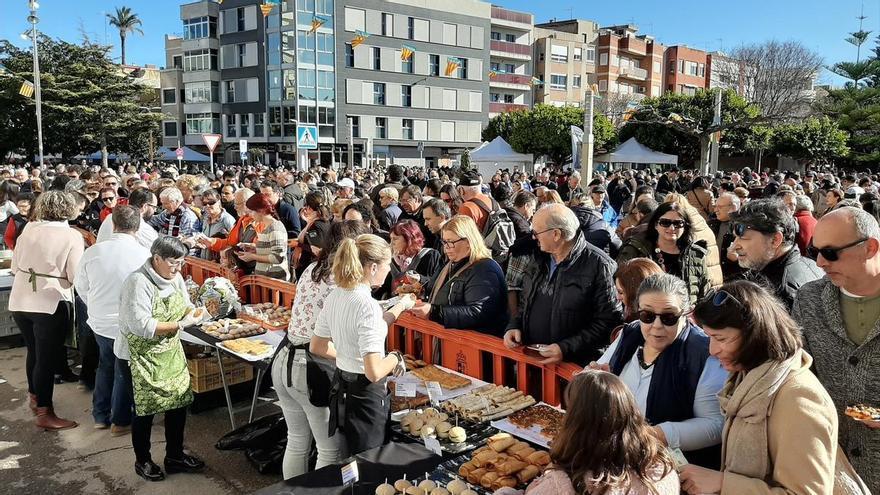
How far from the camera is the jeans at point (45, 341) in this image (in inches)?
202

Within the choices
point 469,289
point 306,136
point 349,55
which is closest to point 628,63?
point 349,55

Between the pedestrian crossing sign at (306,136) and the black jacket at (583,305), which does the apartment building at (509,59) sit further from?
the black jacket at (583,305)

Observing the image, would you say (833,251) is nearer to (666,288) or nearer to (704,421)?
(666,288)

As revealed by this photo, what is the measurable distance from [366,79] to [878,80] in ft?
107

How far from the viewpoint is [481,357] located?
4164 millimetres

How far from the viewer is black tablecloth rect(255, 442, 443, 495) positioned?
2.85 meters

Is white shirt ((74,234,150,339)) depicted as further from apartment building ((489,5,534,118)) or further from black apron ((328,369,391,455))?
apartment building ((489,5,534,118))

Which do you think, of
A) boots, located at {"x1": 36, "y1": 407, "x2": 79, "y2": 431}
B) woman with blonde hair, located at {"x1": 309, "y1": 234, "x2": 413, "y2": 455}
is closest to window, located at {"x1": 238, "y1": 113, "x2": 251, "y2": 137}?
boots, located at {"x1": 36, "y1": 407, "x2": 79, "y2": 431}

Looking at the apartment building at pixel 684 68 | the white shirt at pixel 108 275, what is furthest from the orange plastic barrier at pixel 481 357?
the apartment building at pixel 684 68

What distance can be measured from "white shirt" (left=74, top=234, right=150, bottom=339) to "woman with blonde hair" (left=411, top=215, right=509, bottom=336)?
220cm

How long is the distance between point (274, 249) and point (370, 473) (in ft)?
12.5

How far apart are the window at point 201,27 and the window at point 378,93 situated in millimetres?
13285

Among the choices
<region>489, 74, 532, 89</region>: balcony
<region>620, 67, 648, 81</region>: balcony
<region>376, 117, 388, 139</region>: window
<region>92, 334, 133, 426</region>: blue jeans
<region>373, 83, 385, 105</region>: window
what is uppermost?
<region>620, 67, 648, 81</region>: balcony

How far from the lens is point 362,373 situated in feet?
10.6
